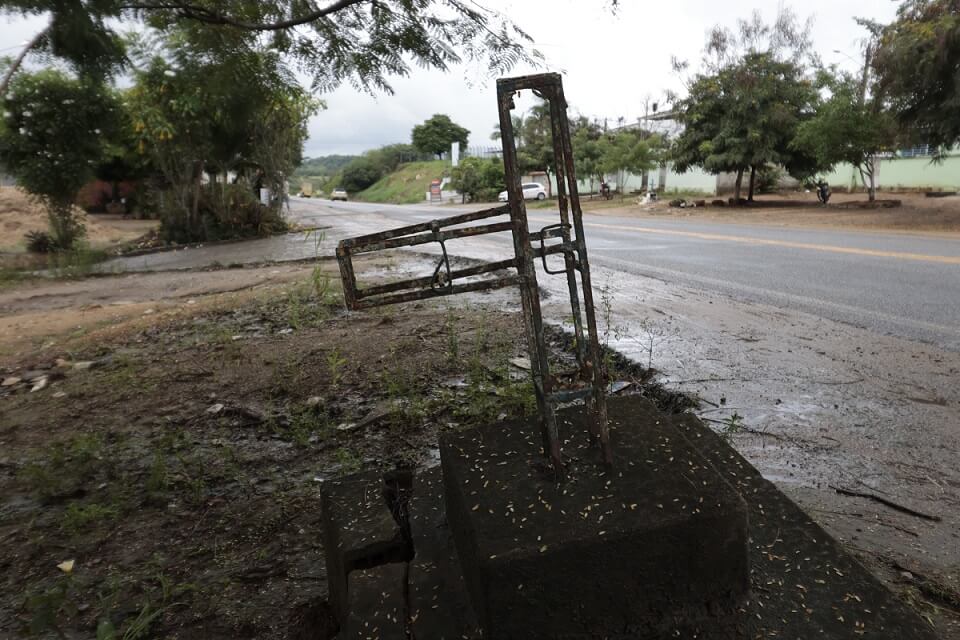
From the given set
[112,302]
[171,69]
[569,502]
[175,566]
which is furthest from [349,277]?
[112,302]

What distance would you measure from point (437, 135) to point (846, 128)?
62.5 metres

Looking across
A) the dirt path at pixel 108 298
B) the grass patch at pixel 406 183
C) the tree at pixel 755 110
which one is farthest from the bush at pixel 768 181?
the grass patch at pixel 406 183

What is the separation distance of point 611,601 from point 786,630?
1.26 ft

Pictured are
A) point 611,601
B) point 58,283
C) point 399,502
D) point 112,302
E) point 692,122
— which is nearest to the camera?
point 611,601

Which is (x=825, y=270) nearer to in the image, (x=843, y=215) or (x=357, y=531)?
(x=357, y=531)

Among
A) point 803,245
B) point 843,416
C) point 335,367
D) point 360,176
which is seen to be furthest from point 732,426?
point 360,176

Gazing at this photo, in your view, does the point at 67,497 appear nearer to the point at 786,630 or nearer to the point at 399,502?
the point at 399,502

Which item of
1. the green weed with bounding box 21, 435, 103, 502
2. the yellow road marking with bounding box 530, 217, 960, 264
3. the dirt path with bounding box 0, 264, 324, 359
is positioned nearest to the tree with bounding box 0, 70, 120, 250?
the dirt path with bounding box 0, 264, 324, 359

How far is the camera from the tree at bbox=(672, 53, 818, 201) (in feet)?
68.2

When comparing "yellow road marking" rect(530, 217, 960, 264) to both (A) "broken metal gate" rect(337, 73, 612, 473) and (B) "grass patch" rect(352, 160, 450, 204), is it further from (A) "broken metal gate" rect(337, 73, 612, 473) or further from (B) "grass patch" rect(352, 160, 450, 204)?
(B) "grass patch" rect(352, 160, 450, 204)

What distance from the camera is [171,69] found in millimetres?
3291

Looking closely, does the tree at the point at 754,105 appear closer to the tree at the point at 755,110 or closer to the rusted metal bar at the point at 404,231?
the tree at the point at 755,110

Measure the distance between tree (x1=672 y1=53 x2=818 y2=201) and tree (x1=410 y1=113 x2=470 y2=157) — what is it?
54998 mm

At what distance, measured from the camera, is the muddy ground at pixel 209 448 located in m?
1.89
